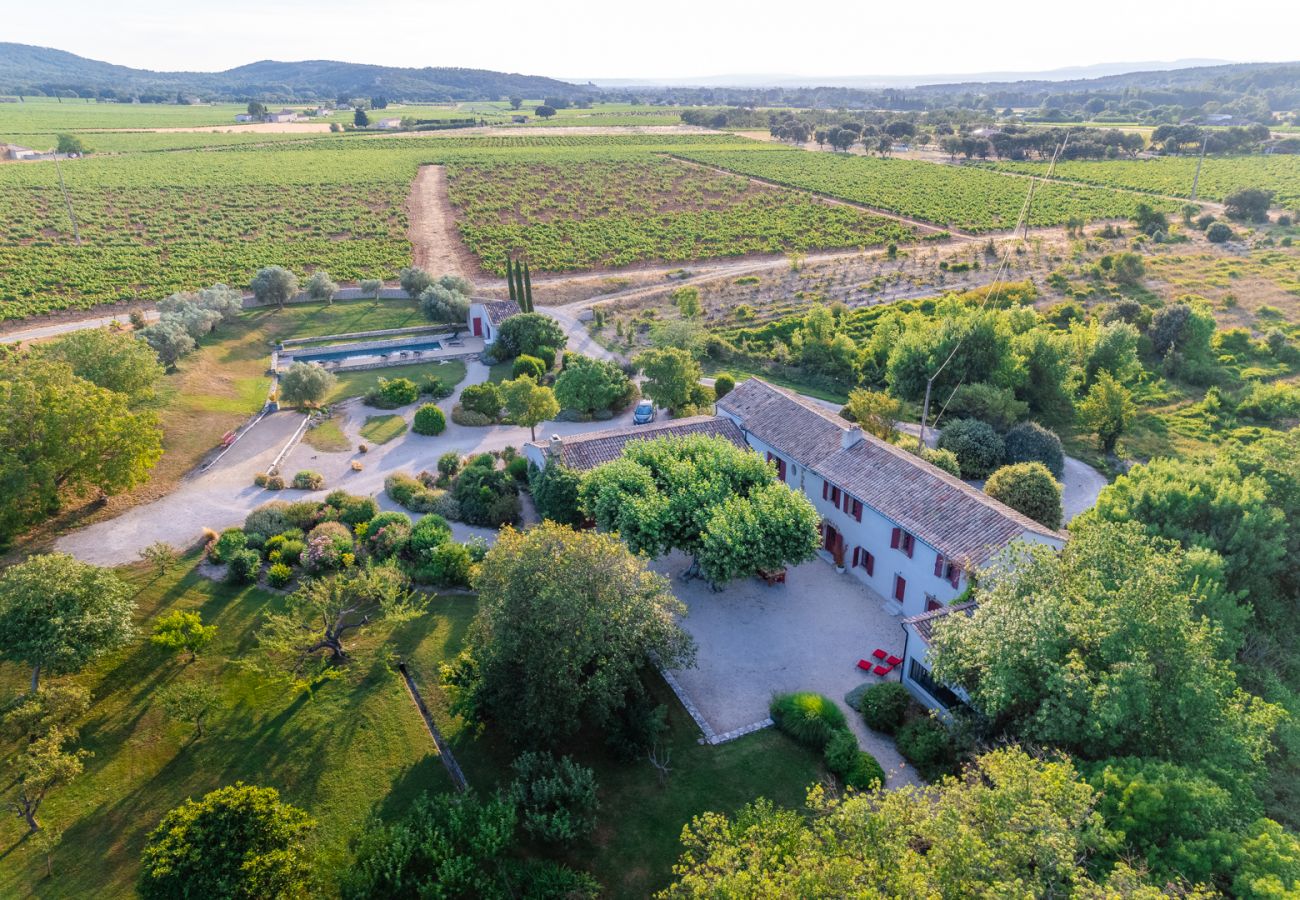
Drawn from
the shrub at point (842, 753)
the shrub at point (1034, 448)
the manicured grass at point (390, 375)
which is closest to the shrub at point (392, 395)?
the manicured grass at point (390, 375)

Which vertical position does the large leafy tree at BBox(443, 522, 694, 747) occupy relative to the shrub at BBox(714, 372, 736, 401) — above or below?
above

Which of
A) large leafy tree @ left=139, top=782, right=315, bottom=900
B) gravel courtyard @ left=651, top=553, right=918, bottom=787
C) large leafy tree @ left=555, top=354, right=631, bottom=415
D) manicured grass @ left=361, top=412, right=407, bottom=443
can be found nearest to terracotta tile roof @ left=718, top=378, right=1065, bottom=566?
gravel courtyard @ left=651, top=553, right=918, bottom=787

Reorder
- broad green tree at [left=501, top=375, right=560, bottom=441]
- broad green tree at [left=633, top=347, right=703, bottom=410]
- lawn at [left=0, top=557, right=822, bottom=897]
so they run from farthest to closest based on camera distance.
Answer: broad green tree at [left=633, top=347, right=703, bottom=410] < broad green tree at [left=501, top=375, right=560, bottom=441] < lawn at [left=0, top=557, right=822, bottom=897]

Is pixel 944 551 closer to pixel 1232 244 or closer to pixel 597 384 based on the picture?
pixel 597 384

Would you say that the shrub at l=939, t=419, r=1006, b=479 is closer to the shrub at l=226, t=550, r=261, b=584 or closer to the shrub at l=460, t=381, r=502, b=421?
the shrub at l=460, t=381, r=502, b=421

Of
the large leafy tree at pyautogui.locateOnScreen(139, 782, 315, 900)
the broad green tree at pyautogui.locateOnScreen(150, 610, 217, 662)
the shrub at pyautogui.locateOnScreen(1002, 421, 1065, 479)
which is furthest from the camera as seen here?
the shrub at pyautogui.locateOnScreen(1002, 421, 1065, 479)

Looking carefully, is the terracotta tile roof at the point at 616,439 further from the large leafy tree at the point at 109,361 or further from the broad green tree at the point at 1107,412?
the large leafy tree at the point at 109,361
